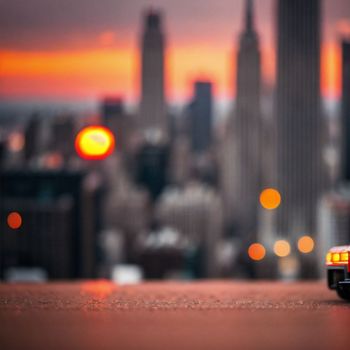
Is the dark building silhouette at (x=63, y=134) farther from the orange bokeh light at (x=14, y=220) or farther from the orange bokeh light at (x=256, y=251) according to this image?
the orange bokeh light at (x=256, y=251)

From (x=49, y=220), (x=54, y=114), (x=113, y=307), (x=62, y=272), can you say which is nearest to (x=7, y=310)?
(x=113, y=307)

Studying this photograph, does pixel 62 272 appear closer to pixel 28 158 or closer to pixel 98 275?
pixel 98 275

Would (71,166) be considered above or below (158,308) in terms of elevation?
above

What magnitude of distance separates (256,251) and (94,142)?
16882 centimetres

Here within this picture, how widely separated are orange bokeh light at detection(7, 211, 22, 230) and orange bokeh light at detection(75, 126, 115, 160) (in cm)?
14262

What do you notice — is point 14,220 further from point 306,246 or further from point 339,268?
point 339,268

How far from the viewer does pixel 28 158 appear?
17600 cm

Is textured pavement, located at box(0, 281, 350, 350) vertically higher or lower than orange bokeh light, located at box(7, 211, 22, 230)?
lower

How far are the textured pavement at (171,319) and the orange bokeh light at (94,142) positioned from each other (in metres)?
8.50

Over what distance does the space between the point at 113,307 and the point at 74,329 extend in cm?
164

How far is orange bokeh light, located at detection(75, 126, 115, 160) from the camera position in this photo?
20359 mm

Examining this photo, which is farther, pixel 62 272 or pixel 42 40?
pixel 62 272

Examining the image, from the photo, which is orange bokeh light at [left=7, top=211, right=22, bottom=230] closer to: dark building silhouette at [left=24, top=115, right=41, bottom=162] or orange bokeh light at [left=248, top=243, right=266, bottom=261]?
dark building silhouette at [left=24, top=115, right=41, bottom=162]

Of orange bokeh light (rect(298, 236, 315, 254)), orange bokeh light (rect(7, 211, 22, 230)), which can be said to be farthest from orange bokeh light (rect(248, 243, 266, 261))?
orange bokeh light (rect(7, 211, 22, 230))
